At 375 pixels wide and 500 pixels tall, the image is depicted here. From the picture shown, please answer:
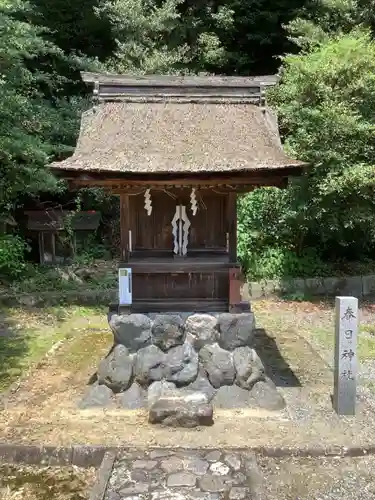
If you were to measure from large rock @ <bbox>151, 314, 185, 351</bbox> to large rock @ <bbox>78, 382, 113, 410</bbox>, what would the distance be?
1.07 meters

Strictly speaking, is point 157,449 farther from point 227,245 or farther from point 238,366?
point 227,245

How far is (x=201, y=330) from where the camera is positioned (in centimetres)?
730

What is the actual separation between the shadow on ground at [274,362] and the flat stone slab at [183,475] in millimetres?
2531

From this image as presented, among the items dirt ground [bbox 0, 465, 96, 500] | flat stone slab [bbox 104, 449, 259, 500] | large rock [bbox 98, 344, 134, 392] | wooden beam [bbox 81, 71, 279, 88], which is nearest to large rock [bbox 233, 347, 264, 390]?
flat stone slab [bbox 104, 449, 259, 500]

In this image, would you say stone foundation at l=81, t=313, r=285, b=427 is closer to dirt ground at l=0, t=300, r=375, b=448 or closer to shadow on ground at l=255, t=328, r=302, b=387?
dirt ground at l=0, t=300, r=375, b=448

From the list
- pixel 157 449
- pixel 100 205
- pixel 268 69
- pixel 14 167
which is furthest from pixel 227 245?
pixel 268 69

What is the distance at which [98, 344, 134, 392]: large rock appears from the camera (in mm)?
7086

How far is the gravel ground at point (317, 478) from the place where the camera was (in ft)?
16.5

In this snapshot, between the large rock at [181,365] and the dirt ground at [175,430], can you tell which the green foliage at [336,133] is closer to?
the dirt ground at [175,430]

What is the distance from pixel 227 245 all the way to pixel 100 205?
10374mm

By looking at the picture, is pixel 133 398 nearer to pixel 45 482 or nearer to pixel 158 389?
pixel 158 389

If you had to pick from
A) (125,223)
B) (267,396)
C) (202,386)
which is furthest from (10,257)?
(267,396)

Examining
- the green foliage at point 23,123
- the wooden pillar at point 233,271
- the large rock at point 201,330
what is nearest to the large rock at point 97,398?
the large rock at point 201,330

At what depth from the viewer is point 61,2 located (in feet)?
59.6
